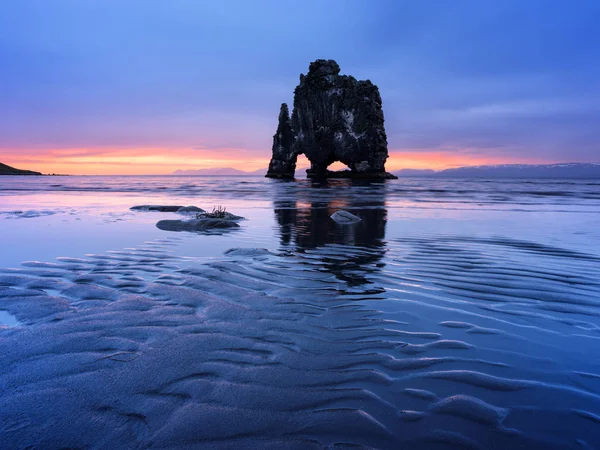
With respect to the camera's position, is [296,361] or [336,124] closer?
[296,361]

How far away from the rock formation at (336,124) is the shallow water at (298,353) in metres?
72.0

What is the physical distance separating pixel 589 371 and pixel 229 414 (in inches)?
99.7

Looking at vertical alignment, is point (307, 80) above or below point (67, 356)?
above

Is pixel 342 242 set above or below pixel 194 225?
below

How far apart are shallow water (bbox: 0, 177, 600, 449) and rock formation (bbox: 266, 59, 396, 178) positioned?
236ft

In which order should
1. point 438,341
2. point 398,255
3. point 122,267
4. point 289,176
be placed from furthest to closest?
point 289,176 < point 398,255 < point 122,267 < point 438,341

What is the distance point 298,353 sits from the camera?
9.20 ft

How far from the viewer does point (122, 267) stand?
5.51 metres

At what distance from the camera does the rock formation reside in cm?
7519

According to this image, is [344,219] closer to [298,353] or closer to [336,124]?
[298,353]

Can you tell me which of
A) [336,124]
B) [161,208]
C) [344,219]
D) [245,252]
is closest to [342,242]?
[245,252]

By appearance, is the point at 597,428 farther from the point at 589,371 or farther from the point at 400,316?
the point at 400,316

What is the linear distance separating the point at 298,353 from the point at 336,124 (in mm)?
79549

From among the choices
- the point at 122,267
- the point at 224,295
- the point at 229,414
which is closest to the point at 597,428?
the point at 229,414
